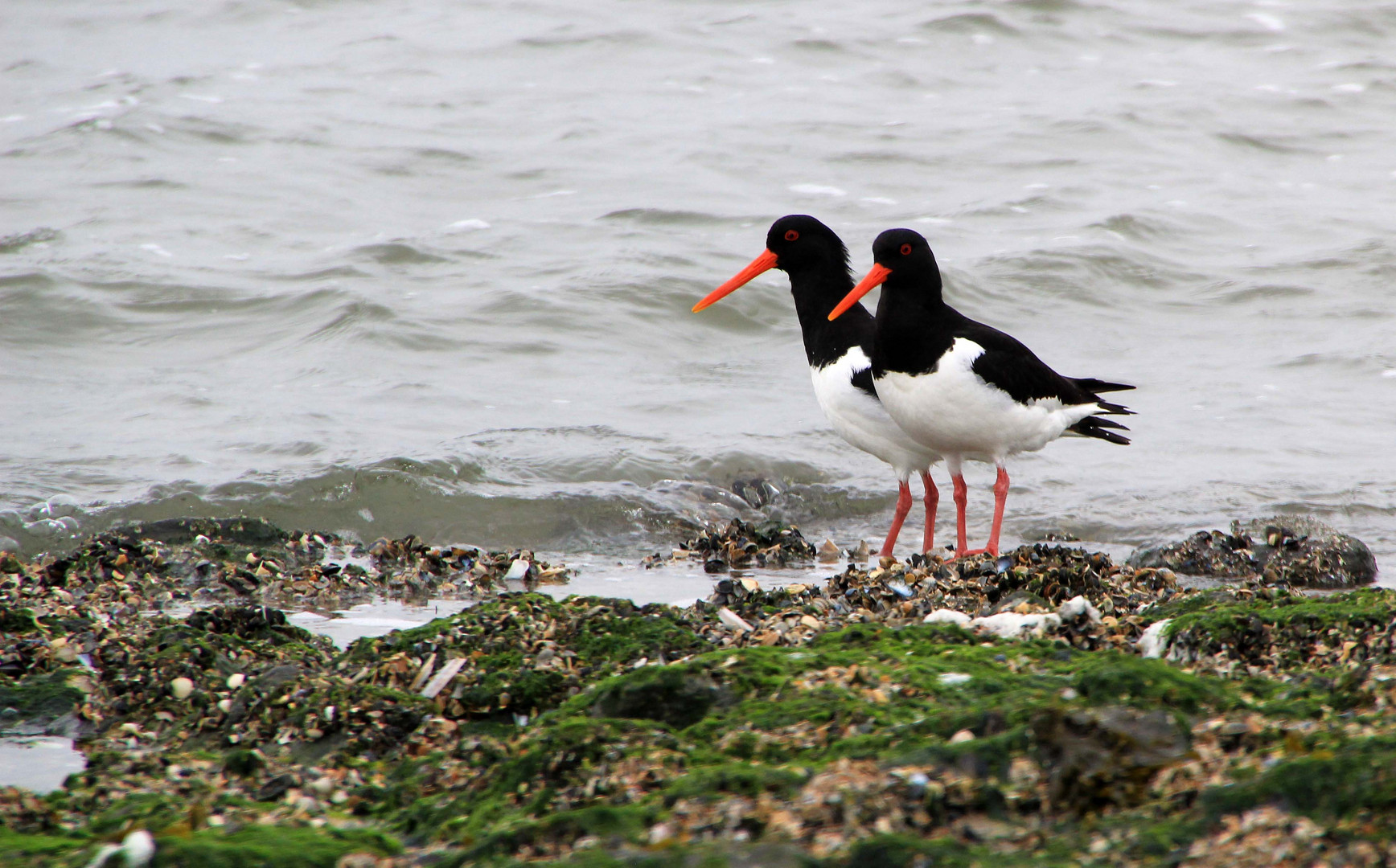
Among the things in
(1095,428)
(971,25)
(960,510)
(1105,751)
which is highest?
(971,25)

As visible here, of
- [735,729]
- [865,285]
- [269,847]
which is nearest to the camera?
[269,847]

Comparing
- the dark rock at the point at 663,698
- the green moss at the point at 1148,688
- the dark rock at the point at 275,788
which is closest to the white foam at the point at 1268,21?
the green moss at the point at 1148,688

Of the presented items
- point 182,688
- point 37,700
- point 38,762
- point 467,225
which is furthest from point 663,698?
point 467,225

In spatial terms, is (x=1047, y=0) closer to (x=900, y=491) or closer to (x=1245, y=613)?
(x=900, y=491)

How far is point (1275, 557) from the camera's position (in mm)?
5699

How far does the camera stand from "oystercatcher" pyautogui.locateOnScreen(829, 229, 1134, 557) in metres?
5.67

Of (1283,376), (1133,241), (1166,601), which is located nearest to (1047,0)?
(1133,241)

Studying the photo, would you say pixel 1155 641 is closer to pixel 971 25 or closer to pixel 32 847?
pixel 32 847

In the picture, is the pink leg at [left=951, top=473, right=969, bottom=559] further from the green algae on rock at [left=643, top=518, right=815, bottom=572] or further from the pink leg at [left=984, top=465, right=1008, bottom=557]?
the green algae on rock at [left=643, top=518, right=815, bottom=572]

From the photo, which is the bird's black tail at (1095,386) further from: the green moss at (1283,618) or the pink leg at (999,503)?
the green moss at (1283,618)

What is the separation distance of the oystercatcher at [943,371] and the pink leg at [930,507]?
0.41 metres

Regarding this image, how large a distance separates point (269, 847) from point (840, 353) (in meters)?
4.46

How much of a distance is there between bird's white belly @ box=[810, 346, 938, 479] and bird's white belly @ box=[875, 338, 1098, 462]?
0.23m

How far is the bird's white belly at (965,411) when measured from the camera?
5.66 meters
